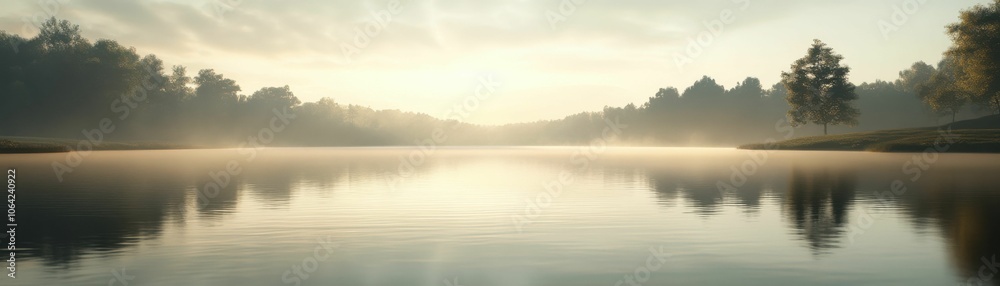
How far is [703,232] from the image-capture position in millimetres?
20172

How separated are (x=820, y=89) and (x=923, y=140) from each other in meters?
34.8

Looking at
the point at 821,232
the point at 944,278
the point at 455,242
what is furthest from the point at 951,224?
the point at 455,242
